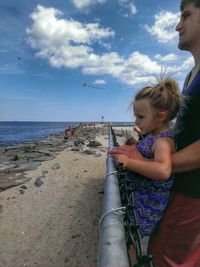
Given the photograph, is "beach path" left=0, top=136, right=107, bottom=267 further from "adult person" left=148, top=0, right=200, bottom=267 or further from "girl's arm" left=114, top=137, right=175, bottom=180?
"girl's arm" left=114, top=137, right=175, bottom=180

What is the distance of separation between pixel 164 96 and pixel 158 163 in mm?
671

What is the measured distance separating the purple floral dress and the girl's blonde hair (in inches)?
9.7

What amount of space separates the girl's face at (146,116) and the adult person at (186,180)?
258 millimetres

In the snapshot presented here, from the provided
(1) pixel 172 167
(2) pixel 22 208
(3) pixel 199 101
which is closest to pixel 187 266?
(1) pixel 172 167

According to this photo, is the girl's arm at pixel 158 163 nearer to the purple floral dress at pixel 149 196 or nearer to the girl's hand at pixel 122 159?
the girl's hand at pixel 122 159

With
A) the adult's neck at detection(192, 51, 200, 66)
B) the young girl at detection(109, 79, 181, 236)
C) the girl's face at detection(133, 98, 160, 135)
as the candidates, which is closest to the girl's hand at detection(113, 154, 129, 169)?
the young girl at detection(109, 79, 181, 236)

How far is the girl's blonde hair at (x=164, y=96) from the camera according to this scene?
2.57 metres

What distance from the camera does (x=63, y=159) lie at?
1409 centimetres

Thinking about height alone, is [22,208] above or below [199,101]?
below

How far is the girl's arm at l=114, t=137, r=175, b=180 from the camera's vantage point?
2.20 m

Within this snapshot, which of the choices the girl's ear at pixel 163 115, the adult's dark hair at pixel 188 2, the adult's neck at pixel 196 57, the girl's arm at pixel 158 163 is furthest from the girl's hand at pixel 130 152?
the adult's dark hair at pixel 188 2

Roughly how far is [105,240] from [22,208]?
6212mm

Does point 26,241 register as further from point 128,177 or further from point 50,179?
point 50,179

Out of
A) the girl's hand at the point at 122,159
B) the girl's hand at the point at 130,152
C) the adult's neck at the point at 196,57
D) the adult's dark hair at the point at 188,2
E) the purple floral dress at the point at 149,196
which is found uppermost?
the adult's dark hair at the point at 188,2
